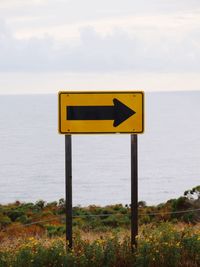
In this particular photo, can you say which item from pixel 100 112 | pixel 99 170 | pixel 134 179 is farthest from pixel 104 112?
→ pixel 99 170

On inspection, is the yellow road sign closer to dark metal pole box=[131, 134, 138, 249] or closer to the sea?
dark metal pole box=[131, 134, 138, 249]

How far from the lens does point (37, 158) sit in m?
106

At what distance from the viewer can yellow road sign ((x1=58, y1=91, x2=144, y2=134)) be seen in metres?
8.85

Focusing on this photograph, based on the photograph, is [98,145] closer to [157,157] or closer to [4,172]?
[157,157]

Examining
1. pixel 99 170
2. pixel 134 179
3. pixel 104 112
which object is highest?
pixel 99 170

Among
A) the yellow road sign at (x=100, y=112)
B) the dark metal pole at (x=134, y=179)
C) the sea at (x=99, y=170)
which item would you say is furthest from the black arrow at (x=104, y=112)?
the sea at (x=99, y=170)

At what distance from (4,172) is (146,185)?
70.9 feet

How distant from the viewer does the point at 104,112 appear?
8.86 meters

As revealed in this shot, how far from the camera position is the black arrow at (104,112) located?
29.0 ft

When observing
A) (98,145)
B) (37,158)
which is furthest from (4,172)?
(98,145)

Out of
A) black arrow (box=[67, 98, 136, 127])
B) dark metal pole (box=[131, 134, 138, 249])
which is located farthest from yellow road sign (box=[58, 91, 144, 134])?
dark metal pole (box=[131, 134, 138, 249])

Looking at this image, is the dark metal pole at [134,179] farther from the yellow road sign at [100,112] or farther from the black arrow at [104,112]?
the black arrow at [104,112]

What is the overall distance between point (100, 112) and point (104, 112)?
5 cm

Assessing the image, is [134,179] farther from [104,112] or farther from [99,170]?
[99,170]
